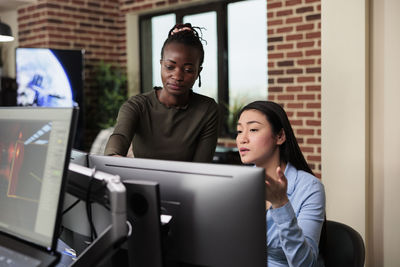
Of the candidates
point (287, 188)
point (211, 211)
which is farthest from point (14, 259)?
point (287, 188)

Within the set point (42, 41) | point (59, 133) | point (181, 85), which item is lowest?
point (59, 133)

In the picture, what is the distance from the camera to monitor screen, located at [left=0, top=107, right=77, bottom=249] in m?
0.97

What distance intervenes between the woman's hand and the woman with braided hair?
34.6 inches

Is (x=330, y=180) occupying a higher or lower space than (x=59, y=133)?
lower

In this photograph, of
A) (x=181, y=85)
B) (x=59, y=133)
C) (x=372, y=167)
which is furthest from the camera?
(x=372, y=167)

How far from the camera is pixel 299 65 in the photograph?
3.47m

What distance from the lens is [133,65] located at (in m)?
5.16

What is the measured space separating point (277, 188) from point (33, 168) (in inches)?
23.1

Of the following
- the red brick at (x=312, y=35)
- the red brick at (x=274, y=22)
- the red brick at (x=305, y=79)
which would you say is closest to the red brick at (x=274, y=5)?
the red brick at (x=274, y=22)

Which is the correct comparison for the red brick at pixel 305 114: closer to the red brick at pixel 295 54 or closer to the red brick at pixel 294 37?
the red brick at pixel 295 54

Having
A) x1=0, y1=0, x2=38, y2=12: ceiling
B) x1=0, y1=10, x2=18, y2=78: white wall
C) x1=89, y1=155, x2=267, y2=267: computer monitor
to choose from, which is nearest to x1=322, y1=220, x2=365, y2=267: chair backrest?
x1=89, y1=155, x2=267, y2=267: computer monitor

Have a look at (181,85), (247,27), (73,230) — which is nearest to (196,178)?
(73,230)

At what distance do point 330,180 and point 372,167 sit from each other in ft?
0.96

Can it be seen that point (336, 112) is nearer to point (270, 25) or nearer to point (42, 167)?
point (270, 25)
